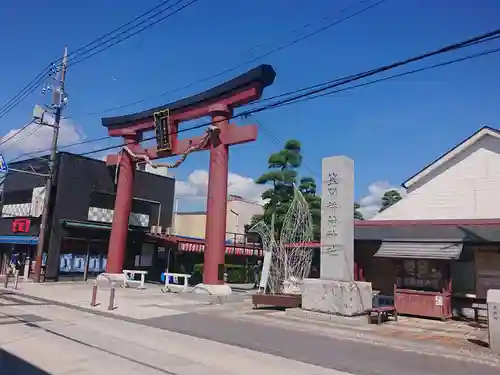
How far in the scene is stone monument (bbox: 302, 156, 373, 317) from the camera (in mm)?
13273

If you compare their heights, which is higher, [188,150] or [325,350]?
[188,150]

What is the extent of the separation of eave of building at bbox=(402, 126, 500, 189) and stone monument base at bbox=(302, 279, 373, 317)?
35.6 feet

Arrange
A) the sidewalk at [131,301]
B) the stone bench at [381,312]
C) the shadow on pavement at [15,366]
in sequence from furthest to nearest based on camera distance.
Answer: the sidewalk at [131,301], the stone bench at [381,312], the shadow on pavement at [15,366]

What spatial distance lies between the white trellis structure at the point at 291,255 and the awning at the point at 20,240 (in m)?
15.2

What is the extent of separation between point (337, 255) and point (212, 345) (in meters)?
5.57

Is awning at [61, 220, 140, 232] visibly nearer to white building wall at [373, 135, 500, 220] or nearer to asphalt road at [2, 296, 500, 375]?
asphalt road at [2, 296, 500, 375]

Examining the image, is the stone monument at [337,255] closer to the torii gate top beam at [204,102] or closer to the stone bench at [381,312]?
the stone bench at [381,312]

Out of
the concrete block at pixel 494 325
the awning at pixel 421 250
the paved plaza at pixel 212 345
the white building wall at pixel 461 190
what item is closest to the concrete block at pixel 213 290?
the paved plaza at pixel 212 345

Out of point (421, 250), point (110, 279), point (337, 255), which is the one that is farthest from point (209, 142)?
point (421, 250)

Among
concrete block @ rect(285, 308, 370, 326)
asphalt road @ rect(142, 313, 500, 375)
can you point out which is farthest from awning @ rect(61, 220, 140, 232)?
concrete block @ rect(285, 308, 370, 326)

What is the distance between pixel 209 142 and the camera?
21.6m

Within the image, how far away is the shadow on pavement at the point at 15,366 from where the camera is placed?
6707mm

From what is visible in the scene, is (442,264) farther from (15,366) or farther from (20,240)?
(20,240)

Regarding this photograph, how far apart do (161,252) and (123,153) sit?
9.26 m
